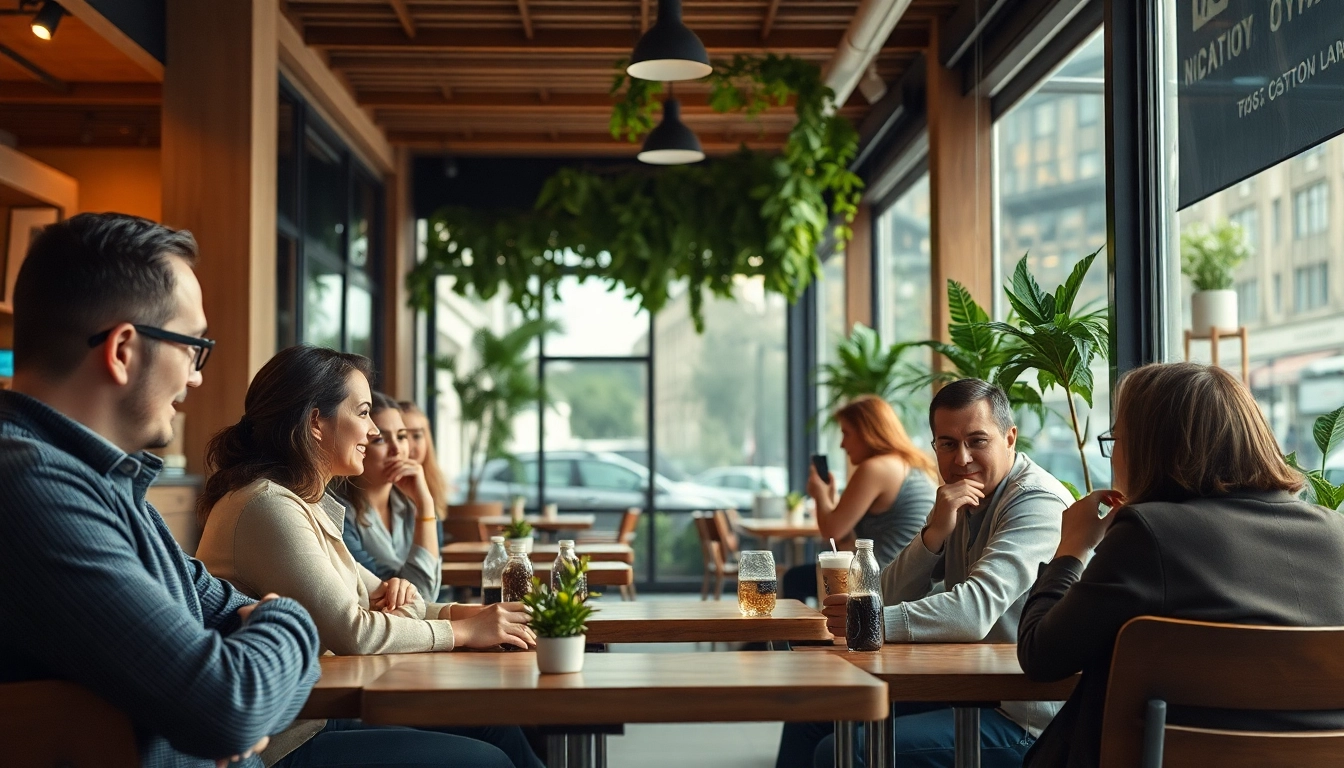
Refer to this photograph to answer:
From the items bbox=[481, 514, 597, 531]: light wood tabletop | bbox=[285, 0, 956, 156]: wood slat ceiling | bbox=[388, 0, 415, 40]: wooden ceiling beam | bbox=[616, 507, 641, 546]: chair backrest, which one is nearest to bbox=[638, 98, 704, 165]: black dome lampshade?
bbox=[285, 0, 956, 156]: wood slat ceiling

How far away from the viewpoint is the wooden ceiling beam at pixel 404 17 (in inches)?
288

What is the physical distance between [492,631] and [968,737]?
0.98 m

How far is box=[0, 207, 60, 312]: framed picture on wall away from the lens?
6277 millimetres

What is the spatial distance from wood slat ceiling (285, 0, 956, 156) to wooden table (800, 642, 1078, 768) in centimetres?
558

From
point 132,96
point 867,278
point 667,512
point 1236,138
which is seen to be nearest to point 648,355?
point 667,512

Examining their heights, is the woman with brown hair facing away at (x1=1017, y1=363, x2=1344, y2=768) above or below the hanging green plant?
below

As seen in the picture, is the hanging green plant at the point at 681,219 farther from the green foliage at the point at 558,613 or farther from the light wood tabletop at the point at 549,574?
the green foliage at the point at 558,613

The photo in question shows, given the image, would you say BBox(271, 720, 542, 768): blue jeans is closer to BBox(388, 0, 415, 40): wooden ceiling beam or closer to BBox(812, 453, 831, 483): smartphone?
BBox(812, 453, 831, 483): smartphone

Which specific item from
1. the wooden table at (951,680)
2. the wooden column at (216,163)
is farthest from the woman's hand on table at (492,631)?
the wooden column at (216,163)

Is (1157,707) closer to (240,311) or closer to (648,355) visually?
(240,311)

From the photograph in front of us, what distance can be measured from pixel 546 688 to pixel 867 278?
930cm

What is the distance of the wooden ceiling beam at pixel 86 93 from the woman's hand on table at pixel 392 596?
17.5 feet

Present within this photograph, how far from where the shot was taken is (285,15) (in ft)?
24.5

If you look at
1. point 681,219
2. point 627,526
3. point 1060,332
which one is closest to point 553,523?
point 627,526
